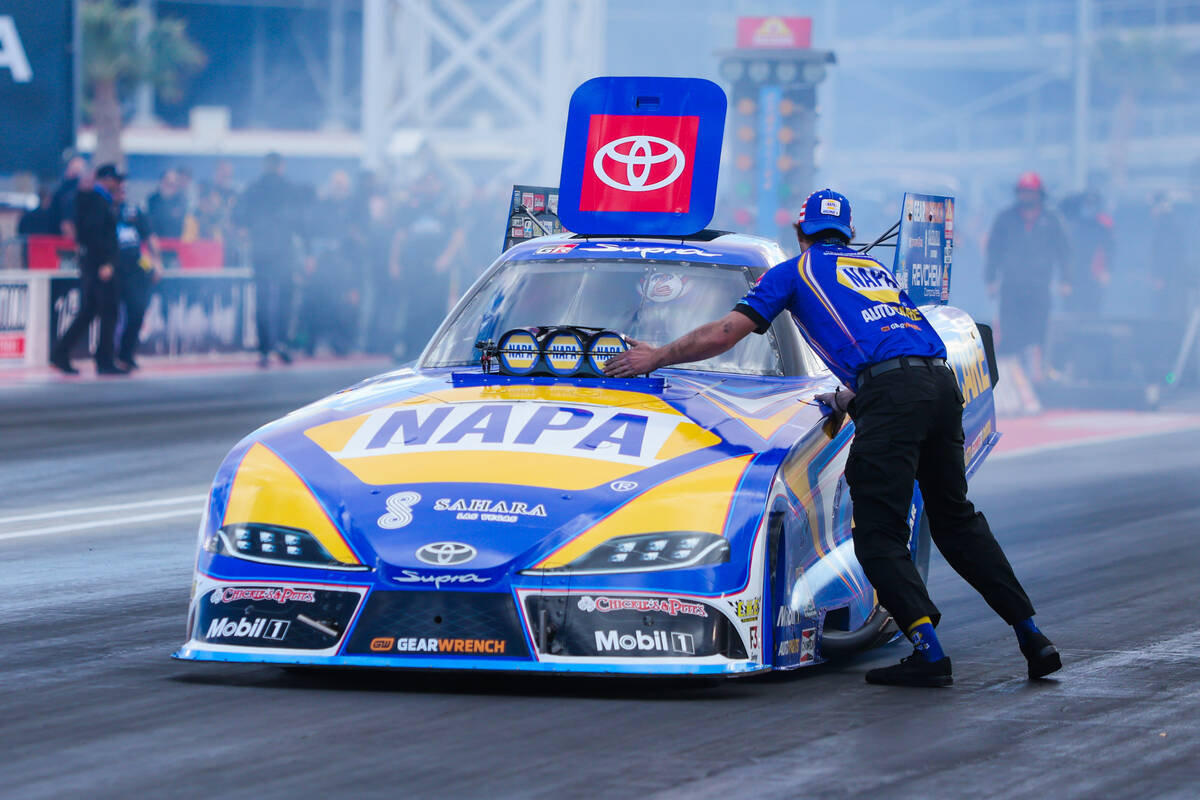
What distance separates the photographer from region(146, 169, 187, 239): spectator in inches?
918

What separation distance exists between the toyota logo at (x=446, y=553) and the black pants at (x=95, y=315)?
571 inches

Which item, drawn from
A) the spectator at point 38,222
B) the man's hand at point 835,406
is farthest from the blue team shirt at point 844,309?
the spectator at point 38,222

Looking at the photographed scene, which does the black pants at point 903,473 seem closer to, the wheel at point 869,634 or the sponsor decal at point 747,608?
the wheel at point 869,634

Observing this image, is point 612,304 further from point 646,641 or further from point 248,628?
point 248,628

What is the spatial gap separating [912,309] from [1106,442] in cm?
1010

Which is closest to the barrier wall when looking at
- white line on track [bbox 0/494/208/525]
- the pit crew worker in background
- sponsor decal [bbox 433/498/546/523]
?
white line on track [bbox 0/494/208/525]

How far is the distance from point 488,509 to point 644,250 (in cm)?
228

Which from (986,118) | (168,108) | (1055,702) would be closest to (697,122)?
(1055,702)

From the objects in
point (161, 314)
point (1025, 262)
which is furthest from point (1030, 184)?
point (161, 314)

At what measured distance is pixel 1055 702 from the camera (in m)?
6.36

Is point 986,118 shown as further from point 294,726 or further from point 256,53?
point 294,726

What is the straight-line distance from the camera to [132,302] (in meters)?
20.7

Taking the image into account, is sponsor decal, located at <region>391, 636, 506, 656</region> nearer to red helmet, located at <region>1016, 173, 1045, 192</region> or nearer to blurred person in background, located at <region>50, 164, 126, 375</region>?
red helmet, located at <region>1016, 173, 1045, 192</region>

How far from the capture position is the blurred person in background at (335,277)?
77.9ft
